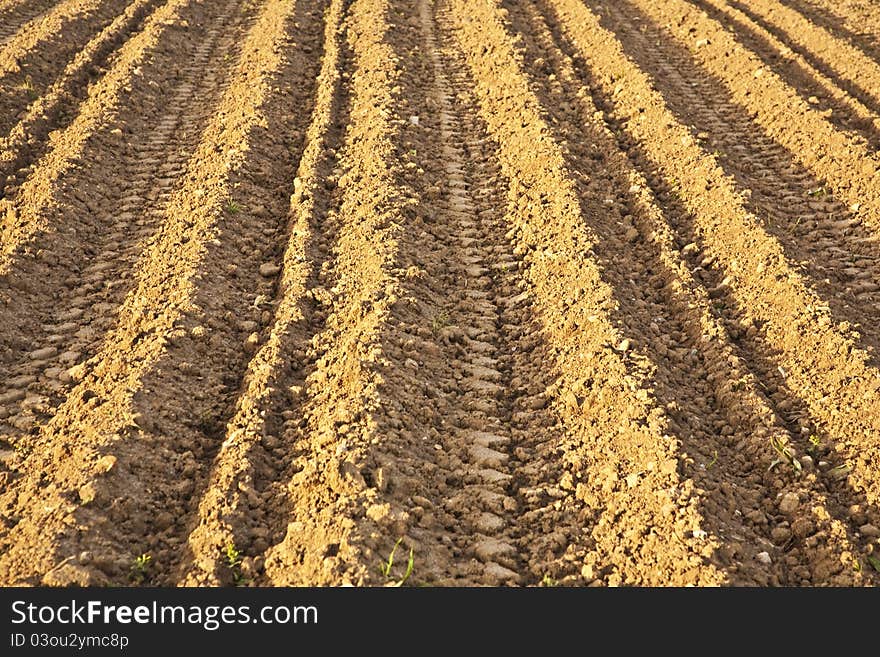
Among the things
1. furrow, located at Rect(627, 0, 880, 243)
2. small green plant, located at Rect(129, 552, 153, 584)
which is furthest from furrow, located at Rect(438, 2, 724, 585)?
furrow, located at Rect(627, 0, 880, 243)

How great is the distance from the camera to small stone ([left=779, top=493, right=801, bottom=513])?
364 centimetres

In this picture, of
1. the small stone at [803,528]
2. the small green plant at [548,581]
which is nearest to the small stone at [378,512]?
the small green plant at [548,581]

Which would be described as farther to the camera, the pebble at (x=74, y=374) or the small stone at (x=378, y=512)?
the pebble at (x=74, y=374)

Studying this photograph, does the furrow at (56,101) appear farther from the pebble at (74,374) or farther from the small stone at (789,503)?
the small stone at (789,503)

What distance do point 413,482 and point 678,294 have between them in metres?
2.31

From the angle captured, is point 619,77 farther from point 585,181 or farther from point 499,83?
point 585,181

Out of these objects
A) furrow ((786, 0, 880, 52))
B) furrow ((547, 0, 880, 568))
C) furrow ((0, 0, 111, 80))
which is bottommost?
furrow ((547, 0, 880, 568))

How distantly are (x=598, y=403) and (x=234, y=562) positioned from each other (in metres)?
1.97

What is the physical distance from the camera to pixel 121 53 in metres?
8.30

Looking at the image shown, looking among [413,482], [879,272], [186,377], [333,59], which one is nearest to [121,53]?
[333,59]

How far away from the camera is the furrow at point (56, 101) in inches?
245

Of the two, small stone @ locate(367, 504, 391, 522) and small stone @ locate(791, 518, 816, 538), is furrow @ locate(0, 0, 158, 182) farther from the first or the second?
small stone @ locate(791, 518, 816, 538)

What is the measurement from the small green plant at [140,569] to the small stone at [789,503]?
2.86 meters

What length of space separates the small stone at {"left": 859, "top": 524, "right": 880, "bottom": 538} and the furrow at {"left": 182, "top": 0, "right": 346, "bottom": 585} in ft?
8.66
